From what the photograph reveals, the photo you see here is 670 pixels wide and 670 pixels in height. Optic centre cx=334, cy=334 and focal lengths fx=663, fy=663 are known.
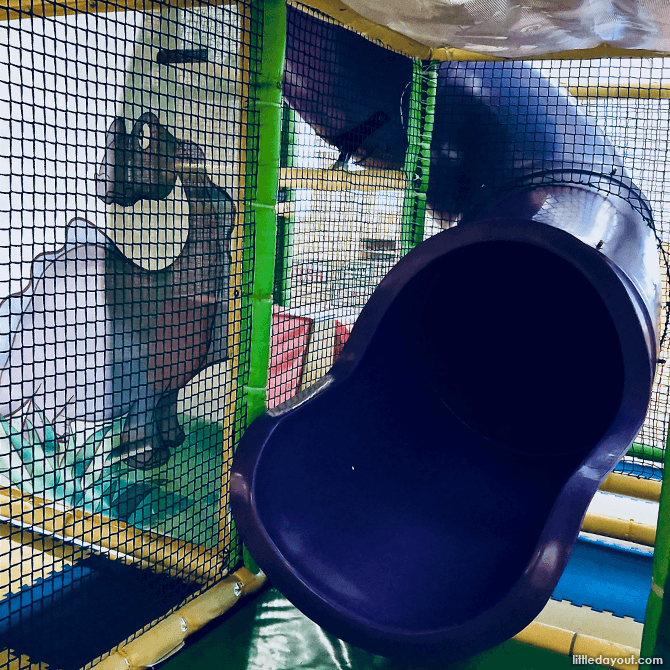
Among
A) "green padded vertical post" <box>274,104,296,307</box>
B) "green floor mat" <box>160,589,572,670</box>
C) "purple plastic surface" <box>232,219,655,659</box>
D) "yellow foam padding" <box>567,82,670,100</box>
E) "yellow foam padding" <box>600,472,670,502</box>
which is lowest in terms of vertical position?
"green floor mat" <box>160,589,572,670</box>

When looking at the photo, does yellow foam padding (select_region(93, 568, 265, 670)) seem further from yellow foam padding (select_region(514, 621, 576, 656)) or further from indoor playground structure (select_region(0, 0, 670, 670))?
yellow foam padding (select_region(514, 621, 576, 656))

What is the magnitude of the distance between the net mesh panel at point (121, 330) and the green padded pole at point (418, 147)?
659 mm

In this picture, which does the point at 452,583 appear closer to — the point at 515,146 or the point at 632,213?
the point at 632,213

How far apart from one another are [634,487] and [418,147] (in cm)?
140

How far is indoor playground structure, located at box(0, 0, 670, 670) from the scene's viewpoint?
55.6 inches

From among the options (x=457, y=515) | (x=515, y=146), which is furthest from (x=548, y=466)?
(x=515, y=146)

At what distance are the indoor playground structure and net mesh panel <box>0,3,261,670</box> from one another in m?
0.02

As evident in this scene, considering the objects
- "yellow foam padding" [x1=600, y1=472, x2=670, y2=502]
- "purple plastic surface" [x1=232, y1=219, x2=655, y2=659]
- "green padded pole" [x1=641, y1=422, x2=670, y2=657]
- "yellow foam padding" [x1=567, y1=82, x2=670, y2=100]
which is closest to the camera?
"green padded pole" [x1=641, y1=422, x2=670, y2=657]

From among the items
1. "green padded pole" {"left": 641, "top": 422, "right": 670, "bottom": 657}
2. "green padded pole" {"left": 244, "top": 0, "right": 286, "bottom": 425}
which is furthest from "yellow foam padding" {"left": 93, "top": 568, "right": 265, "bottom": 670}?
"green padded pole" {"left": 641, "top": 422, "right": 670, "bottom": 657}

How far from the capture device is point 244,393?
5.57ft

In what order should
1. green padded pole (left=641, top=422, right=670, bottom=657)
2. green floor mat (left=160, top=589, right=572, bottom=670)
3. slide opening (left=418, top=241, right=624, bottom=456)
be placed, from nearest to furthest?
green padded pole (left=641, top=422, right=670, bottom=657)
green floor mat (left=160, top=589, right=572, bottom=670)
slide opening (left=418, top=241, right=624, bottom=456)

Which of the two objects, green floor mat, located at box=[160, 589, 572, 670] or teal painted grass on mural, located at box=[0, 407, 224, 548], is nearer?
green floor mat, located at box=[160, 589, 572, 670]

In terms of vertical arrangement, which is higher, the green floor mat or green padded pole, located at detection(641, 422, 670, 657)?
green padded pole, located at detection(641, 422, 670, 657)

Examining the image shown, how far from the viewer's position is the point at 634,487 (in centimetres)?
219
